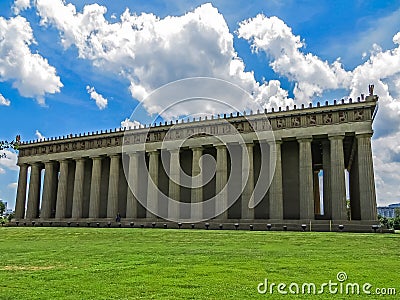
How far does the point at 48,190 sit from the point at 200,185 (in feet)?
106

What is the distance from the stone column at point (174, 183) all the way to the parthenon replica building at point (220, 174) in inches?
6.0

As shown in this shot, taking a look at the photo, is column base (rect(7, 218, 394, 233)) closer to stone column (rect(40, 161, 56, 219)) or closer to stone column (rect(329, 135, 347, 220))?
stone column (rect(329, 135, 347, 220))

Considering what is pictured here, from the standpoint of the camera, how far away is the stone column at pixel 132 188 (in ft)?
210

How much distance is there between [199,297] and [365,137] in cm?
4530

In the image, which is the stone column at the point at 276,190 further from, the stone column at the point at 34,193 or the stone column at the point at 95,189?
the stone column at the point at 34,193

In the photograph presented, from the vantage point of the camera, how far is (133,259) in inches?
666

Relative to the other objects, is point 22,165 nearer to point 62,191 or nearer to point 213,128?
point 62,191

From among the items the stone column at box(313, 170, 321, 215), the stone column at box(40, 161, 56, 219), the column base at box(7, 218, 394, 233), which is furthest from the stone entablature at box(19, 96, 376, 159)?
the stone column at box(313, 170, 321, 215)

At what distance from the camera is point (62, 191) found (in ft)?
236

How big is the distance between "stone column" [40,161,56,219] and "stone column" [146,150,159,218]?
73.5ft

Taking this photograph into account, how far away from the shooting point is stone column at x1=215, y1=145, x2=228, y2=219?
185ft

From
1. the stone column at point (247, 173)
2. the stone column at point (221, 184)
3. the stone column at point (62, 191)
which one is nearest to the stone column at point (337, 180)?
the stone column at point (247, 173)

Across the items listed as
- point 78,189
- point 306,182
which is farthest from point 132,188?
point 306,182

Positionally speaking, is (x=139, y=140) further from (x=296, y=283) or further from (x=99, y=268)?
(x=296, y=283)
